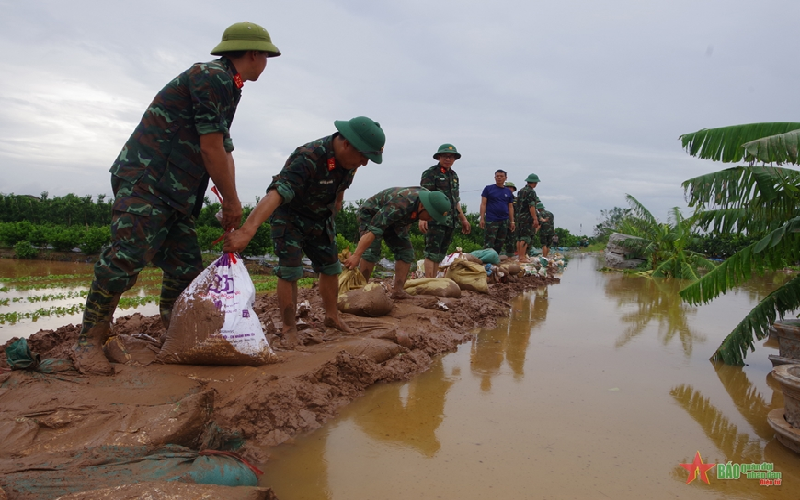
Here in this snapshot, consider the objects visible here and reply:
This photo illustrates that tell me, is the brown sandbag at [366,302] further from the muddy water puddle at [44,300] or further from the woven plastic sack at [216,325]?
the muddy water puddle at [44,300]

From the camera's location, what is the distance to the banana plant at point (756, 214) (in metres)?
3.52

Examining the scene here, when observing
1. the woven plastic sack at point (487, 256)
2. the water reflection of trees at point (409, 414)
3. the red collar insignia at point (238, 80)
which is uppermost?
the red collar insignia at point (238, 80)

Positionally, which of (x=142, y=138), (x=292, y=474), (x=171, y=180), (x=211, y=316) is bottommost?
(x=292, y=474)

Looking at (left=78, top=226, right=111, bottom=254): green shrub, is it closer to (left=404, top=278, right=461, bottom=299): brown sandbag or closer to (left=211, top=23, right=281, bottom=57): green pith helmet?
(left=404, top=278, right=461, bottom=299): brown sandbag

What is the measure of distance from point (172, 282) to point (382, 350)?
137 centimetres

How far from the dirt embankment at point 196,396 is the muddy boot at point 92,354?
55 millimetres

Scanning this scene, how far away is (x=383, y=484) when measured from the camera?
1.90 m

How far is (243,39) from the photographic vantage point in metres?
2.71

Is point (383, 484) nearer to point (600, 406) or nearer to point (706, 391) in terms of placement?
point (600, 406)

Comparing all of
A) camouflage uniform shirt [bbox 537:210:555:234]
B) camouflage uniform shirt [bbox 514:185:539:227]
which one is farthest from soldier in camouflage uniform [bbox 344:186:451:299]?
camouflage uniform shirt [bbox 537:210:555:234]

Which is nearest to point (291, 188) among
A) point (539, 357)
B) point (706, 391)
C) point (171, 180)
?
point (171, 180)

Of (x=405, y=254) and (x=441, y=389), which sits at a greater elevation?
(x=405, y=254)

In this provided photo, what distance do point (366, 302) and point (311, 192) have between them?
1.43m

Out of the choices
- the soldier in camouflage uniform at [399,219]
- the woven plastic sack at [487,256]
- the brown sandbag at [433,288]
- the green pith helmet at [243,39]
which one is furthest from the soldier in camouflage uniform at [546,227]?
the green pith helmet at [243,39]
